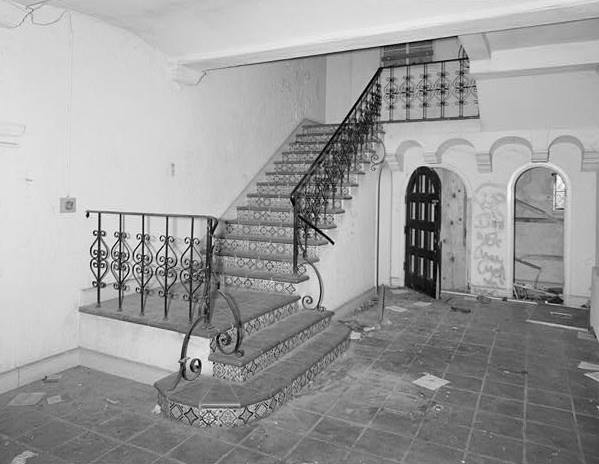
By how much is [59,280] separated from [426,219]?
591 centimetres

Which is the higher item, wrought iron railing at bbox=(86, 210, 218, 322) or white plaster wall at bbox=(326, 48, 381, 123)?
white plaster wall at bbox=(326, 48, 381, 123)

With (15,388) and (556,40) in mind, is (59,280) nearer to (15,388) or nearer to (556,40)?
(15,388)

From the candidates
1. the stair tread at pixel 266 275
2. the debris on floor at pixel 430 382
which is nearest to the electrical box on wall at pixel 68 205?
the stair tread at pixel 266 275

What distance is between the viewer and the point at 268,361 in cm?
397

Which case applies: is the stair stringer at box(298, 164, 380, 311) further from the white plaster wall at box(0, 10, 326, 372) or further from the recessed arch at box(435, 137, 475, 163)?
the white plaster wall at box(0, 10, 326, 372)

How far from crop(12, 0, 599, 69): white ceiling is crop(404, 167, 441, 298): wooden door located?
11.2 ft

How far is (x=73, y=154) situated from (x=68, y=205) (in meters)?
0.48

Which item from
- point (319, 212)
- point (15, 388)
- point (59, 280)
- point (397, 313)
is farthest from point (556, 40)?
point (15, 388)

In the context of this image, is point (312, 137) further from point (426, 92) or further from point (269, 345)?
point (269, 345)

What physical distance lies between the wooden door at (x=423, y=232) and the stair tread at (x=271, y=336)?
330cm

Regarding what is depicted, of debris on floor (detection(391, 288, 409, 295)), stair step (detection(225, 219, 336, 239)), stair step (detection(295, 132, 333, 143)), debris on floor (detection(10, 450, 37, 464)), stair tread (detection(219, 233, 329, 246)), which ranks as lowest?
debris on floor (detection(10, 450, 37, 464))

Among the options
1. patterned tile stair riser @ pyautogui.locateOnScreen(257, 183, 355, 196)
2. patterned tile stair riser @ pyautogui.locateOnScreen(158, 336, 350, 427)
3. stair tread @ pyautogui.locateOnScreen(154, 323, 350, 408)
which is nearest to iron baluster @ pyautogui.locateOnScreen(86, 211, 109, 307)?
stair tread @ pyautogui.locateOnScreen(154, 323, 350, 408)

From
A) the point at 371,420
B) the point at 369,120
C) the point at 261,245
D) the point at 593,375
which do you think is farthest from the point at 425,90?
the point at 371,420

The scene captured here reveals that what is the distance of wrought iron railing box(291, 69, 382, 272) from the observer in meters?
5.41
